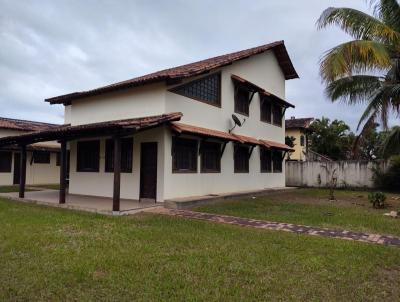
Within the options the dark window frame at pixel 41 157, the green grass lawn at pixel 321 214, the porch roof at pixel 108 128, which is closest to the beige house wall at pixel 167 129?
the porch roof at pixel 108 128

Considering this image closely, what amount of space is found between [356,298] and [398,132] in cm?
1470

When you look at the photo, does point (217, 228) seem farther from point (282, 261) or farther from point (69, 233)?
point (69, 233)


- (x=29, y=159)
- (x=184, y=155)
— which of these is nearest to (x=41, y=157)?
(x=29, y=159)

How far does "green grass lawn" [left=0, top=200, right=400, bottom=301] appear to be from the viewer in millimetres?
4688

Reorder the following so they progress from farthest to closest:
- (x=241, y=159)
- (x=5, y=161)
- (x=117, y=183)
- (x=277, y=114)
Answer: (x=5, y=161) → (x=277, y=114) → (x=241, y=159) → (x=117, y=183)

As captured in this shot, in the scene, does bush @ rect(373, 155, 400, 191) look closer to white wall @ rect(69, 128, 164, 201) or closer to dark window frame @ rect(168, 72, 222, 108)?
dark window frame @ rect(168, 72, 222, 108)

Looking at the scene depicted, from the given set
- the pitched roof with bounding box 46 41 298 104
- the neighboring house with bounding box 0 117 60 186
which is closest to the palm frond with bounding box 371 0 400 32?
the pitched roof with bounding box 46 41 298 104

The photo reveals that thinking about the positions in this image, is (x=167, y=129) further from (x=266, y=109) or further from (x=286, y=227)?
(x=266, y=109)

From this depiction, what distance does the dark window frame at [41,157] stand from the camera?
25.5 meters

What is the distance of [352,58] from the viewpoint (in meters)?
11.2

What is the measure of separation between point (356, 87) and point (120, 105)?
29.4ft

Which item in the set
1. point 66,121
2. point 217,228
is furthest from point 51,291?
point 66,121

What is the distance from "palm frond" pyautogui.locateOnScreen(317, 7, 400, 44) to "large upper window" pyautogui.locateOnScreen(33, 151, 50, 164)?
20661mm

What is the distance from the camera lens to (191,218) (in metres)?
10.1
